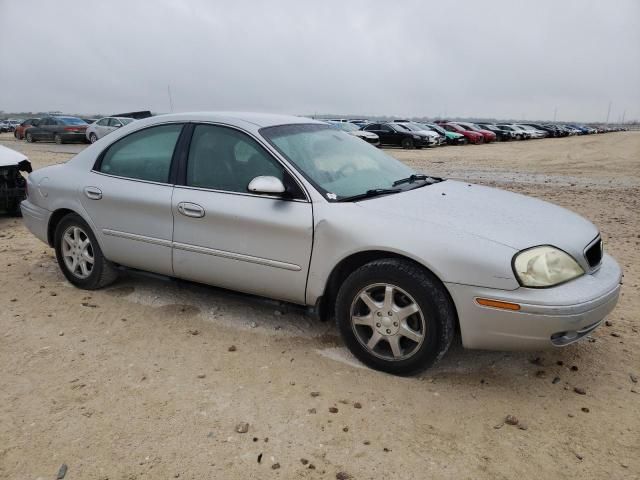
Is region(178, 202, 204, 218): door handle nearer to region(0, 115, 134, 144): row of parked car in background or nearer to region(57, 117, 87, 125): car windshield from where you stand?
region(0, 115, 134, 144): row of parked car in background

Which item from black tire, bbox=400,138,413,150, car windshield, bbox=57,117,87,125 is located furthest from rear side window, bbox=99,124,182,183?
car windshield, bbox=57,117,87,125

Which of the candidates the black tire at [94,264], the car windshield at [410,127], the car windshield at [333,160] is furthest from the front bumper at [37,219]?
the car windshield at [410,127]

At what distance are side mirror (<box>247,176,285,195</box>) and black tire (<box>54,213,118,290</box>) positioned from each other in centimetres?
185

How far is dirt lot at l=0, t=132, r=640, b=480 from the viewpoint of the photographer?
247cm

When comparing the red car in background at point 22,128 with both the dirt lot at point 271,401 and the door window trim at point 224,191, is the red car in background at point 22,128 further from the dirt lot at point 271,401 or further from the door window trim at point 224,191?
the door window trim at point 224,191

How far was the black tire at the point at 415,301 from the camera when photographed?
296cm

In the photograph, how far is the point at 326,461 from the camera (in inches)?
97.8

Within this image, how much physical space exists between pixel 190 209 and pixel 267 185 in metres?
0.74

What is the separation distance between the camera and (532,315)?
2779mm

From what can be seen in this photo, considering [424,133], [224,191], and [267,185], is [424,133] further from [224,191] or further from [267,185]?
[267,185]

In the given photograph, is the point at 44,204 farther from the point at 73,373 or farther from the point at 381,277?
the point at 381,277

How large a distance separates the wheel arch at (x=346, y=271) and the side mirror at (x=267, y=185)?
1.98 ft

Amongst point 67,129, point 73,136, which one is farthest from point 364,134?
point 67,129

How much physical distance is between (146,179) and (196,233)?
0.70 meters
